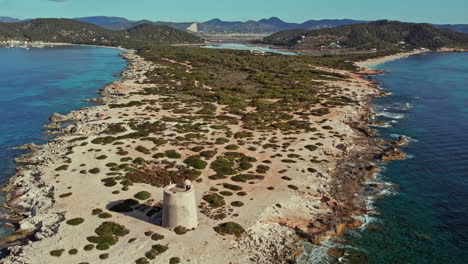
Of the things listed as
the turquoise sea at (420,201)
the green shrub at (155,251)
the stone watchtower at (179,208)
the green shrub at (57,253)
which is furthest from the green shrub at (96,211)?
the turquoise sea at (420,201)

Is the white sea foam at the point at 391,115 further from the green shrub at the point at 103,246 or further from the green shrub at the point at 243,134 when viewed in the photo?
the green shrub at the point at 103,246

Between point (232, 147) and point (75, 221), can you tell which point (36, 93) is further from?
point (75, 221)

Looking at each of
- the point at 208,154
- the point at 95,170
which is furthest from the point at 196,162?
the point at 95,170

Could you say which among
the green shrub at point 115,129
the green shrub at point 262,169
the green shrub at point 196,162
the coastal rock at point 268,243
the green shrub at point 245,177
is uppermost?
the green shrub at point 115,129

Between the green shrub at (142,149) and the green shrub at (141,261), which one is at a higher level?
the green shrub at (142,149)

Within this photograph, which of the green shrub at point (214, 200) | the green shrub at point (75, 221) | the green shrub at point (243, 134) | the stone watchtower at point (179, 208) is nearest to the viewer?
the stone watchtower at point (179, 208)

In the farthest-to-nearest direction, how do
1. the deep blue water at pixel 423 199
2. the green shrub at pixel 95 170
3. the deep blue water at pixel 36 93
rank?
the deep blue water at pixel 36 93
the green shrub at pixel 95 170
the deep blue water at pixel 423 199

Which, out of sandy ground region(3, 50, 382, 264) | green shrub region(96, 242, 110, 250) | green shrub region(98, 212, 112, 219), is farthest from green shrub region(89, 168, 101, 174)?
green shrub region(96, 242, 110, 250)
